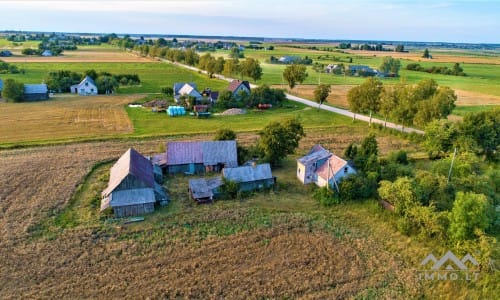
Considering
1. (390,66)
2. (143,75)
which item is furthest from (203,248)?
(390,66)

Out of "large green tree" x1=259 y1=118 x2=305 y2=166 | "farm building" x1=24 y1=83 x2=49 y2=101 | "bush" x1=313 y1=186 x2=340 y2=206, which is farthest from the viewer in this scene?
"farm building" x1=24 y1=83 x2=49 y2=101

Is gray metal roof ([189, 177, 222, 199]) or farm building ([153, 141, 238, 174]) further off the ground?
farm building ([153, 141, 238, 174])

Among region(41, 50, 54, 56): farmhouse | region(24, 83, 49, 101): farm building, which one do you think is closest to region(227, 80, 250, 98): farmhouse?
region(24, 83, 49, 101): farm building

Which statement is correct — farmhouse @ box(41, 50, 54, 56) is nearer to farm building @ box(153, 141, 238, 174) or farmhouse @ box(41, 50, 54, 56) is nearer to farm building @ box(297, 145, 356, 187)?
farm building @ box(153, 141, 238, 174)

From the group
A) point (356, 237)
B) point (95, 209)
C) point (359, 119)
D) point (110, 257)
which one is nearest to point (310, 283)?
point (356, 237)

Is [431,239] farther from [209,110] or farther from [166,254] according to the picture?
[209,110]

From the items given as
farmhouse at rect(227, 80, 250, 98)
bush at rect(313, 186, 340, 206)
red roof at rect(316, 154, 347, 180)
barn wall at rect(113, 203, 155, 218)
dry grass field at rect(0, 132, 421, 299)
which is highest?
farmhouse at rect(227, 80, 250, 98)

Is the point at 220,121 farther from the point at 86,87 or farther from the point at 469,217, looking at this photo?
the point at 469,217

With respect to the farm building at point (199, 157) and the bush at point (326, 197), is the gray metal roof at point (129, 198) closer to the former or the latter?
the farm building at point (199, 157)
